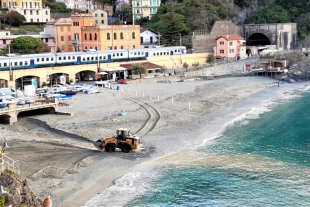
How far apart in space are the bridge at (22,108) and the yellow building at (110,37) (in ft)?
93.9

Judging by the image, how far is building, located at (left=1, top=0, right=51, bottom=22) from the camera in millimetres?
89688

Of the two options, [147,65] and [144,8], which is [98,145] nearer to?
[147,65]

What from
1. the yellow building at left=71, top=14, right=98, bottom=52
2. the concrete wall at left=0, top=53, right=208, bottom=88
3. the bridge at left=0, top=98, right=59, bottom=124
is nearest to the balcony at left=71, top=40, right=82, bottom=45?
the yellow building at left=71, top=14, right=98, bottom=52

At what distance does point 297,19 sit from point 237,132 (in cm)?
6788

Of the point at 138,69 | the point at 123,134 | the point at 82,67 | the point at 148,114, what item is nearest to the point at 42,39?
the point at 82,67

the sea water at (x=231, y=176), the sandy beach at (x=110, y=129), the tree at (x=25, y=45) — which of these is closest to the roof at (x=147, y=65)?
the sandy beach at (x=110, y=129)

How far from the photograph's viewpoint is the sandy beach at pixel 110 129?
26397mm

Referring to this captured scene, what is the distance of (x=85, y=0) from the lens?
113875 mm

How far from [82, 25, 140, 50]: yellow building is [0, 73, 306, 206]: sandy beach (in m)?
14.3

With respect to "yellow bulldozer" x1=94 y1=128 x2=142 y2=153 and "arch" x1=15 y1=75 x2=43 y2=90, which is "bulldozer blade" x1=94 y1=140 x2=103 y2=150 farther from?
"arch" x1=15 y1=75 x2=43 y2=90

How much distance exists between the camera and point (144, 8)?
4129 inches

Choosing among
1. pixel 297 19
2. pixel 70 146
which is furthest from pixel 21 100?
pixel 297 19

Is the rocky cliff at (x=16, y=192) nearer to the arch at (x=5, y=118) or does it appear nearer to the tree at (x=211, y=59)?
the arch at (x=5, y=118)

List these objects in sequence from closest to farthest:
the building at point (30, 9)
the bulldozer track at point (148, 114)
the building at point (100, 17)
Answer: the bulldozer track at point (148, 114) < the building at point (30, 9) < the building at point (100, 17)
